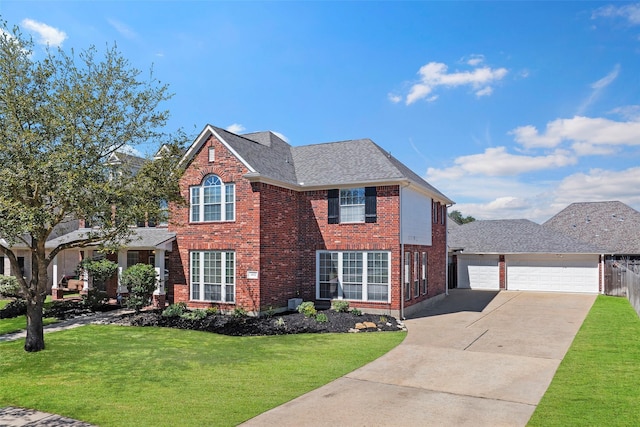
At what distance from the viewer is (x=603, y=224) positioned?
3503 centimetres

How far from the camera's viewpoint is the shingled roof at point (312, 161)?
62.7ft

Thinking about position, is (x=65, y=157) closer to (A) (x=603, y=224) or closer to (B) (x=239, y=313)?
(B) (x=239, y=313)

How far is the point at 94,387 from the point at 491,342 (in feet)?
37.7

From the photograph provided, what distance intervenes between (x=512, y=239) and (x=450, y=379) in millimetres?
23495

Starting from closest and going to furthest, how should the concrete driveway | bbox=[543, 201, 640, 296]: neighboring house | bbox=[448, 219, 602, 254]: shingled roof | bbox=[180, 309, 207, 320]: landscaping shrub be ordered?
the concrete driveway, bbox=[180, 309, 207, 320]: landscaping shrub, bbox=[448, 219, 602, 254]: shingled roof, bbox=[543, 201, 640, 296]: neighboring house

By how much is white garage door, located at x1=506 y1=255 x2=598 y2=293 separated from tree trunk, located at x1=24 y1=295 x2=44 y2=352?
2765 centimetres

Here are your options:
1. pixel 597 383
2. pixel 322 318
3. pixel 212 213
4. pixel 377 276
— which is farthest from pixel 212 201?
pixel 597 383

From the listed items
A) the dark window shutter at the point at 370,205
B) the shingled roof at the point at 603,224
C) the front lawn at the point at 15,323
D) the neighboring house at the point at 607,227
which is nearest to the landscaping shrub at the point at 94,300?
the front lawn at the point at 15,323

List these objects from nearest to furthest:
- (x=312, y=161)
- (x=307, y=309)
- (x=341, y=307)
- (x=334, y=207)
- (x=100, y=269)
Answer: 1. (x=307, y=309)
2. (x=341, y=307)
3. (x=334, y=207)
4. (x=100, y=269)
5. (x=312, y=161)

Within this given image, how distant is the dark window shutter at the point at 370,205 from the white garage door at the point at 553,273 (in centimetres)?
1604

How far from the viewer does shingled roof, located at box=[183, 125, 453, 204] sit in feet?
62.7

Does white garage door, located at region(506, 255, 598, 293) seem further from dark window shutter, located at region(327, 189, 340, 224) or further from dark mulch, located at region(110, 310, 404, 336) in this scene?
dark window shutter, located at region(327, 189, 340, 224)

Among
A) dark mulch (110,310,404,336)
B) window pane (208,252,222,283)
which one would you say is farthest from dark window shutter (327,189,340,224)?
A: window pane (208,252,222,283)

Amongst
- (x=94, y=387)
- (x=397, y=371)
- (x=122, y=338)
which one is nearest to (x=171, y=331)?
(x=122, y=338)
